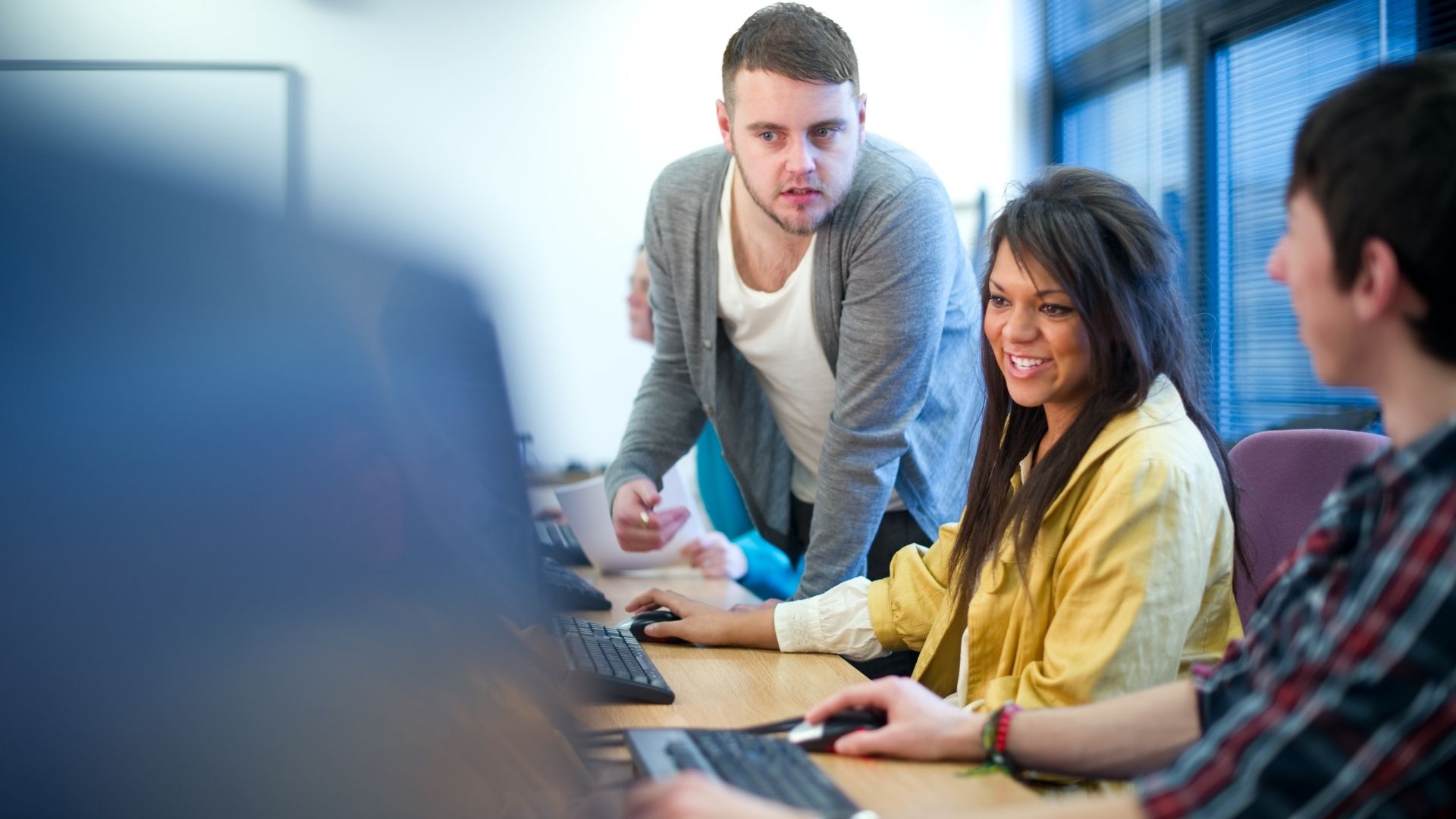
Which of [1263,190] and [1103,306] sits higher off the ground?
[1263,190]

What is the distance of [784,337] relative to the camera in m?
1.71

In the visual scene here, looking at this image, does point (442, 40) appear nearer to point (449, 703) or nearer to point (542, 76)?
point (542, 76)

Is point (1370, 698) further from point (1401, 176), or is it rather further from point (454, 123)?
point (454, 123)

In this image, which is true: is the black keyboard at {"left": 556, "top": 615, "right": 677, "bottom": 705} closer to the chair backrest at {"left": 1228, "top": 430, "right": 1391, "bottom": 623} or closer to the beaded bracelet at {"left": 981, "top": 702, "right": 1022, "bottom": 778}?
the beaded bracelet at {"left": 981, "top": 702, "right": 1022, "bottom": 778}

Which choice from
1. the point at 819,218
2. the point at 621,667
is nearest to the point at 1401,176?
the point at 621,667

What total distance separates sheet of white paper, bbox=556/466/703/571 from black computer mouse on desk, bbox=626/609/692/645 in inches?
17.9

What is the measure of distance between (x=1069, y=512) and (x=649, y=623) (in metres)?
0.53

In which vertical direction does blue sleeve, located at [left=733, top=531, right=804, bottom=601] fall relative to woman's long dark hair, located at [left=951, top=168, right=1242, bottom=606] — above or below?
below

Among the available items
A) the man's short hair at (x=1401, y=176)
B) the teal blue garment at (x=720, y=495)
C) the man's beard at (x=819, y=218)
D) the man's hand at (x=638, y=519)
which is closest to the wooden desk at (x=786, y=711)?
the man's hand at (x=638, y=519)

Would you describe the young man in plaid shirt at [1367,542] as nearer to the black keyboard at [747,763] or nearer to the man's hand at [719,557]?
the black keyboard at [747,763]

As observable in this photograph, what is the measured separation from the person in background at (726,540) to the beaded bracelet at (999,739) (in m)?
0.97

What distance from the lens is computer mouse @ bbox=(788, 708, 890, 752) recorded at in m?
0.90

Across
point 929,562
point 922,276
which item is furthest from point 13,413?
point 922,276

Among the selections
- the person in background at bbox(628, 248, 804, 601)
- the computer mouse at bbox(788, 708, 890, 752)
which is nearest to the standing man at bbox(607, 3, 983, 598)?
the person in background at bbox(628, 248, 804, 601)
